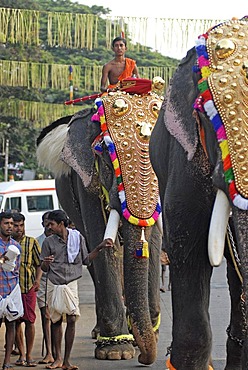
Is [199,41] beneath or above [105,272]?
above

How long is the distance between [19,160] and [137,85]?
29.9 metres

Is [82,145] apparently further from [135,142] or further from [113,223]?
[113,223]

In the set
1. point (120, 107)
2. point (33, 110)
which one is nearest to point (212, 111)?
point (120, 107)

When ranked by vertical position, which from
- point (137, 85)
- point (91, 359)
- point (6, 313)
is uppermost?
point (137, 85)

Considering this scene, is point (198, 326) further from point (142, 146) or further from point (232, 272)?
point (142, 146)

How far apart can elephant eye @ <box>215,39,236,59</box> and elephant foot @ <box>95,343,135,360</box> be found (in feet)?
12.8

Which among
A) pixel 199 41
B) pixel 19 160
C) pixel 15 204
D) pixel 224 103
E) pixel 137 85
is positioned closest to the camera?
pixel 224 103

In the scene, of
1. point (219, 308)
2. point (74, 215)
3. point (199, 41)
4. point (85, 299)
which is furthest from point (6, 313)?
point (85, 299)

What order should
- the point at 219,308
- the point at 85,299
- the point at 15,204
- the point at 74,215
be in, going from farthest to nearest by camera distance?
1. the point at 15,204
2. the point at 85,299
3. the point at 219,308
4. the point at 74,215

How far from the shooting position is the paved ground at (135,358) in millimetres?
7957

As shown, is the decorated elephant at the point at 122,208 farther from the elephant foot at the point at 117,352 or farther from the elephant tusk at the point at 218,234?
the elephant tusk at the point at 218,234

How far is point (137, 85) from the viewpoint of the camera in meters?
8.21

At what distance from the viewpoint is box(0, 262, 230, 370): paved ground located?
7957mm

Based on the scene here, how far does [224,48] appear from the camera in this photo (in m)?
4.82
